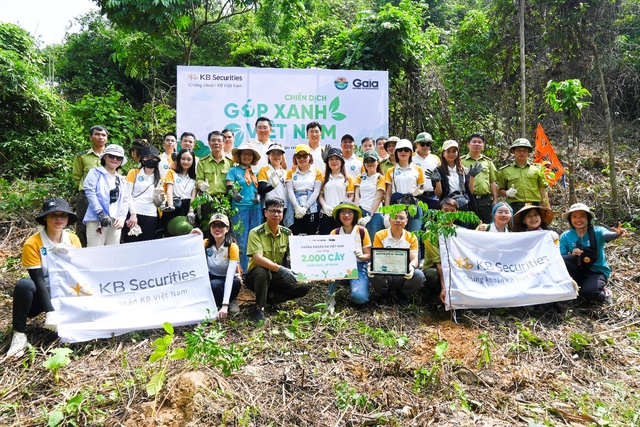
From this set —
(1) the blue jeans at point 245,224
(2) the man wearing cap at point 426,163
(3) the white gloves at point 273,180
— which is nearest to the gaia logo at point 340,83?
(2) the man wearing cap at point 426,163

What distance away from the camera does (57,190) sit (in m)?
9.08

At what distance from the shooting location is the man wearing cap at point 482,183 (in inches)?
263

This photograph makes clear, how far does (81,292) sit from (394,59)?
7.64 metres

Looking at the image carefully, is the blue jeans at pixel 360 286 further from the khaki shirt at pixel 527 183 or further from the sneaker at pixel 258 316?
the khaki shirt at pixel 527 183

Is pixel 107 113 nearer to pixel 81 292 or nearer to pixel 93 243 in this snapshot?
pixel 93 243

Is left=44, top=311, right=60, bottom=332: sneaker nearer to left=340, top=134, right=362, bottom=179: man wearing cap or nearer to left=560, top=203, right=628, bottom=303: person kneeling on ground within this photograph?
left=340, top=134, right=362, bottom=179: man wearing cap

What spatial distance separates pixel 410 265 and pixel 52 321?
3.76 m

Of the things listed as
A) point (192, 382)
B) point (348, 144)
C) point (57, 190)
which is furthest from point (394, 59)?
point (192, 382)

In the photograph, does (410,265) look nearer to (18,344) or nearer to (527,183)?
(527,183)

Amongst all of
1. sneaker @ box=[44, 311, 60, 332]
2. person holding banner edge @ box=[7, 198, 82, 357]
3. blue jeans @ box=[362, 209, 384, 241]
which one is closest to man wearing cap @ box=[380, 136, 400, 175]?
blue jeans @ box=[362, 209, 384, 241]

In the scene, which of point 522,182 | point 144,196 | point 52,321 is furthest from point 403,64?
point 52,321

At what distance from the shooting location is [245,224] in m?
6.19

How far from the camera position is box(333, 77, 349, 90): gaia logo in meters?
8.66

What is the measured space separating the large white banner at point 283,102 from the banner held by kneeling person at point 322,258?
10.8ft
